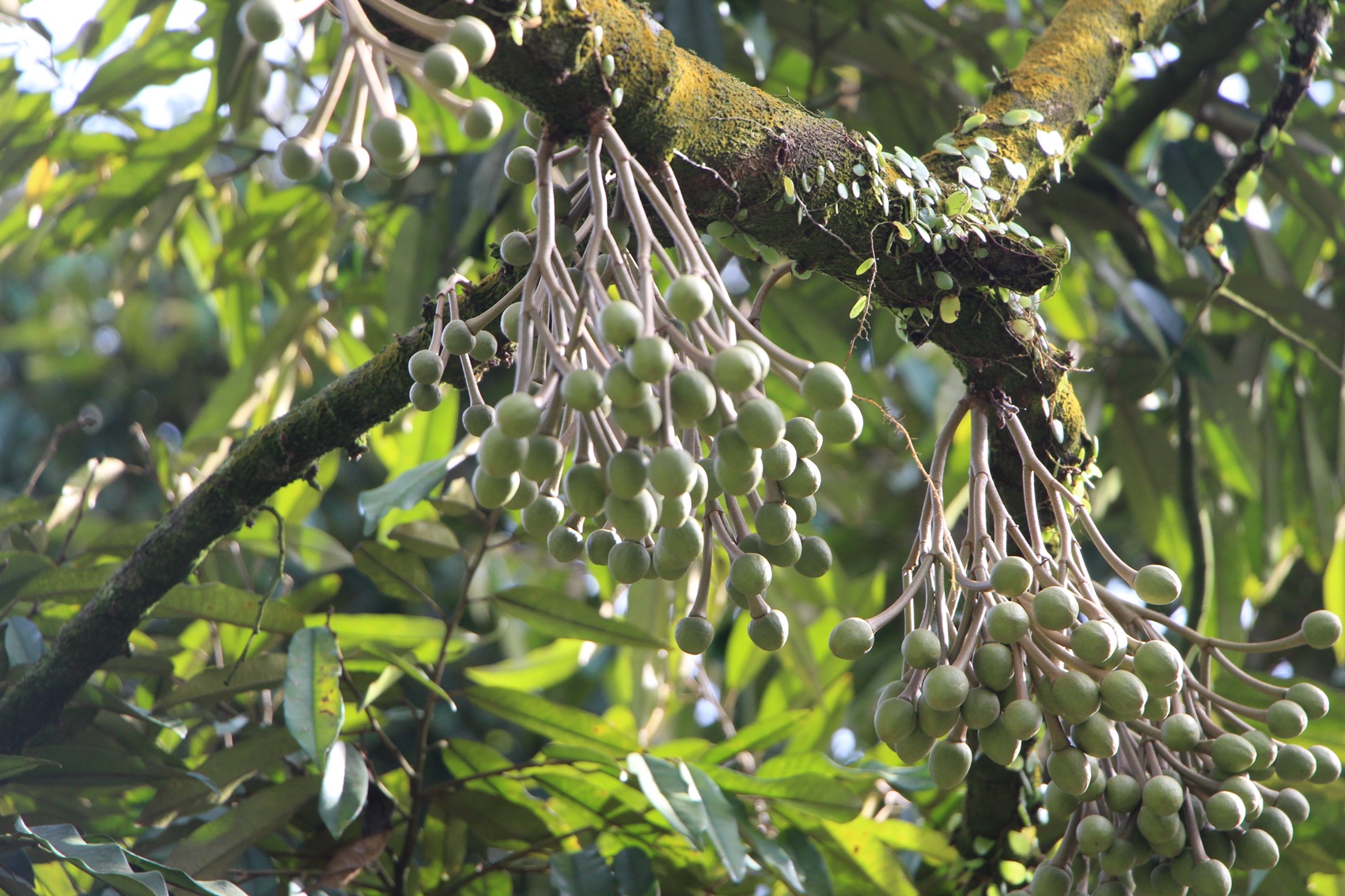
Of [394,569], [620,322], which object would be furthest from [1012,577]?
[394,569]

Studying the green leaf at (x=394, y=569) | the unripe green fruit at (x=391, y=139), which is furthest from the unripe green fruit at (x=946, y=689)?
the green leaf at (x=394, y=569)

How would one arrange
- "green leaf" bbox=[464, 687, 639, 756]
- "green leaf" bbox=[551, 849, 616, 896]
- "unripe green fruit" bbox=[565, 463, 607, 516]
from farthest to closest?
1. "green leaf" bbox=[464, 687, 639, 756]
2. "green leaf" bbox=[551, 849, 616, 896]
3. "unripe green fruit" bbox=[565, 463, 607, 516]

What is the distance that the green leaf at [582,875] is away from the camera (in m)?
1.04

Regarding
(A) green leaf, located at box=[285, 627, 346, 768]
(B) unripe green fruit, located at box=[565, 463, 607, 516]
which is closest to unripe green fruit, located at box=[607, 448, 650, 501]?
(B) unripe green fruit, located at box=[565, 463, 607, 516]

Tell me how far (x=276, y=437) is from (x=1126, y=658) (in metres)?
0.69

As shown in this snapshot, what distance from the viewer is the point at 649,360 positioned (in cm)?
54

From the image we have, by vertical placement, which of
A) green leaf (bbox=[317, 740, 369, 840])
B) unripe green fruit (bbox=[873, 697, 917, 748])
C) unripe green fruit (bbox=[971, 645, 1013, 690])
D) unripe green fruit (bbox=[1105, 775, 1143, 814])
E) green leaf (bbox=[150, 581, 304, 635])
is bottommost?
green leaf (bbox=[150, 581, 304, 635])

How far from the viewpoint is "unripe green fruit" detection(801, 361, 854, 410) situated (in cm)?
60

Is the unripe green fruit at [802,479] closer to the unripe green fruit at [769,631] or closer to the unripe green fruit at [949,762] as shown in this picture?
the unripe green fruit at [769,631]

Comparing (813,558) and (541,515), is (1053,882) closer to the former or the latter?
(813,558)

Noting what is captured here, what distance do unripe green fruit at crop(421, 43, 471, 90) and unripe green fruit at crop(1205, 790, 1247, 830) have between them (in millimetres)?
705

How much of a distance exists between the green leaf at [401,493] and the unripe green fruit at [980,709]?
23.5 inches

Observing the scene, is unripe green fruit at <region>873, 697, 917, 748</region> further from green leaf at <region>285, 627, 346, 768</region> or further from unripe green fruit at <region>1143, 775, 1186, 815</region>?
green leaf at <region>285, 627, 346, 768</region>

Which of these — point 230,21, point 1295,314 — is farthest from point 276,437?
point 1295,314
